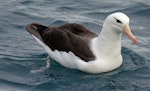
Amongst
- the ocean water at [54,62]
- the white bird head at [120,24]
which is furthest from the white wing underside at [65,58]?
the white bird head at [120,24]

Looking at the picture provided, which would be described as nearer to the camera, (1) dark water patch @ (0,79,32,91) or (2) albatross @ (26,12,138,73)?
(1) dark water patch @ (0,79,32,91)

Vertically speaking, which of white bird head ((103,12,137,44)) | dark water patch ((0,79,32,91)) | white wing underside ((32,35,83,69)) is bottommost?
dark water patch ((0,79,32,91))

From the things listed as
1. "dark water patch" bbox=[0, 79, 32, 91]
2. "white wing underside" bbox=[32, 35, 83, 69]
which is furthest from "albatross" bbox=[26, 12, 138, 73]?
"dark water patch" bbox=[0, 79, 32, 91]

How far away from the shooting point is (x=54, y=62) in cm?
1066

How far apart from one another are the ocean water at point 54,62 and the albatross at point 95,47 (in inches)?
8.3

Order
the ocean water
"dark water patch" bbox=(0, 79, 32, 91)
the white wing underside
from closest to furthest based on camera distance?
1. "dark water patch" bbox=(0, 79, 32, 91)
2. the ocean water
3. the white wing underside

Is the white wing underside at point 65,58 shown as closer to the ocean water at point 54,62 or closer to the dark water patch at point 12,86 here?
the ocean water at point 54,62

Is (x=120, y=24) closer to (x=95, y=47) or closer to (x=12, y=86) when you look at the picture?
(x=95, y=47)

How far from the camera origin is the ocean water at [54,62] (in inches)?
379

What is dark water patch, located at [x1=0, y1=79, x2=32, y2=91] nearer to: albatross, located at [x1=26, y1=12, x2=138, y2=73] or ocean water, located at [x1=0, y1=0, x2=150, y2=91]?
ocean water, located at [x1=0, y1=0, x2=150, y2=91]

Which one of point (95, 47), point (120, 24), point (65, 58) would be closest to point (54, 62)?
point (65, 58)

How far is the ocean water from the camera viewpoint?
379 inches

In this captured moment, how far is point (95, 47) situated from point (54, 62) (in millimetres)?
1145

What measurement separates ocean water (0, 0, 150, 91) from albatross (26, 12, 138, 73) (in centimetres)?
→ 21
